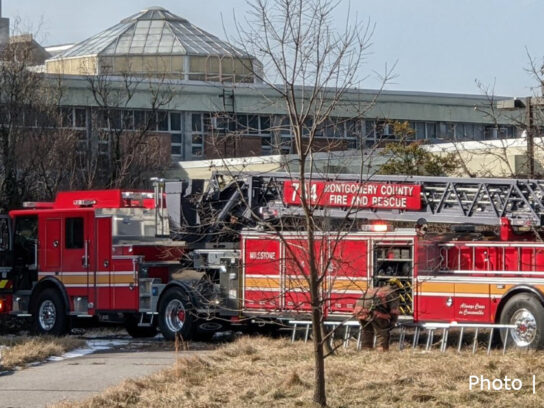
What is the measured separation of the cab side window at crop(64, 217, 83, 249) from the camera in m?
21.2

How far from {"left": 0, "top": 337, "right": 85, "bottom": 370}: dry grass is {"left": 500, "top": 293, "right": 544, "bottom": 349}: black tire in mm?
7058

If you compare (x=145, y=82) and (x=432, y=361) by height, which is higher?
(x=145, y=82)

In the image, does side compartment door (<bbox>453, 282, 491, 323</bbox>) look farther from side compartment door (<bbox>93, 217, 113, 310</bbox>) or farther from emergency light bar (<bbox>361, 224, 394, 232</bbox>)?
side compartment door (<bbox>93, 217, 113, 310</bbox>)

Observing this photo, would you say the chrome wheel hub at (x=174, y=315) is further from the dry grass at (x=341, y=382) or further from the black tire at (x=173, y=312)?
the dry grass at (x=341, y=382)

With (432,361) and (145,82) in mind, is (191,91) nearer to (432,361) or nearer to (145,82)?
(145,82)

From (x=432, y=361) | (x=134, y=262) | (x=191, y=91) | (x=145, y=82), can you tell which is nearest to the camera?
(x=432, y=361)

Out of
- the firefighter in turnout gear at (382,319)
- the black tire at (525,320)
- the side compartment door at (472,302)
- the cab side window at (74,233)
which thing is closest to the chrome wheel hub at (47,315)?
the cab side window at (74,233)

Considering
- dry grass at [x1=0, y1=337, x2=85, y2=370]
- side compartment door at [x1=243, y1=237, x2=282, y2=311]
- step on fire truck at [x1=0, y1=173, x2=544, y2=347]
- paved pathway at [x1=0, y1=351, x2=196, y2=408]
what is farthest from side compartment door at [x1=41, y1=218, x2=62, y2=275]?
side compartment door at [x1=243, y1=237, x2=282, y2=311]

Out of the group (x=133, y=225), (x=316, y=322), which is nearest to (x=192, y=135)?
(x=133, y=225)

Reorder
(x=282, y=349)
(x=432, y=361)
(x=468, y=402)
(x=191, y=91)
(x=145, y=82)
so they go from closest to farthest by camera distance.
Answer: (x=468, y=402) → (x=432, y=361) → (x=282, y=349) → (x=145, y=82) → (x=191, y=91)

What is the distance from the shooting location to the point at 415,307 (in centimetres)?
1709

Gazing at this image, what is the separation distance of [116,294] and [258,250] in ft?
10.7

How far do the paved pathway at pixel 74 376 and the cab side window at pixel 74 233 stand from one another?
3.89 meters

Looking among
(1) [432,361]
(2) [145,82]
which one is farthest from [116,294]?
(2) [145,82]
